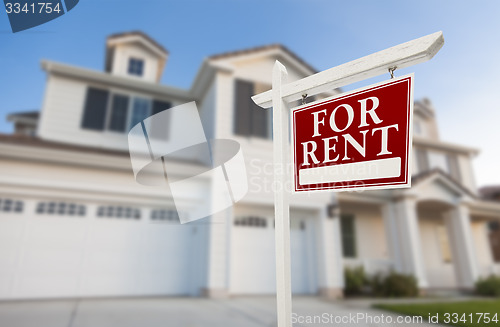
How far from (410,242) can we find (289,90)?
8764mm

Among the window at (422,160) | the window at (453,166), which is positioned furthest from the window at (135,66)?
the window at (453,166)

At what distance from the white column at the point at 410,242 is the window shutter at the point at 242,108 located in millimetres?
5594

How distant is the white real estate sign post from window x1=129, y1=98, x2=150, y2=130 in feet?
26.0

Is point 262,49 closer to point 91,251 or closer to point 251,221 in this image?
point 251,221

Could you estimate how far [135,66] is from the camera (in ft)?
35.9

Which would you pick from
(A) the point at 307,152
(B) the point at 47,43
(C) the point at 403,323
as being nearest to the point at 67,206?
(B) the point at 47,43

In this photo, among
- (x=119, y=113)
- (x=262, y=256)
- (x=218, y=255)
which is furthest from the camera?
(x=119, y=113)

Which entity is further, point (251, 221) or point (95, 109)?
point (95, 109)

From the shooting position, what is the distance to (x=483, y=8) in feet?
17.8

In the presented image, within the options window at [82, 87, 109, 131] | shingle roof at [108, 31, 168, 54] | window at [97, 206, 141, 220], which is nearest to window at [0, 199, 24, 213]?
window at [97, 206, 141, 220]

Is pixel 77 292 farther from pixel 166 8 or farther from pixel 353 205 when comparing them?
pixel 353 205

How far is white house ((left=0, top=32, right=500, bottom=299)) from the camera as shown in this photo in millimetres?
6609

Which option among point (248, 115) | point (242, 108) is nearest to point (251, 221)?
point (248, 115)

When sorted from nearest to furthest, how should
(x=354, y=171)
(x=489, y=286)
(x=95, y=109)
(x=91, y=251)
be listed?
1. (x=354, y=171)
2. (x=91, y=251)
3. (x=95, y=109)
4. (x=489, y=286)
